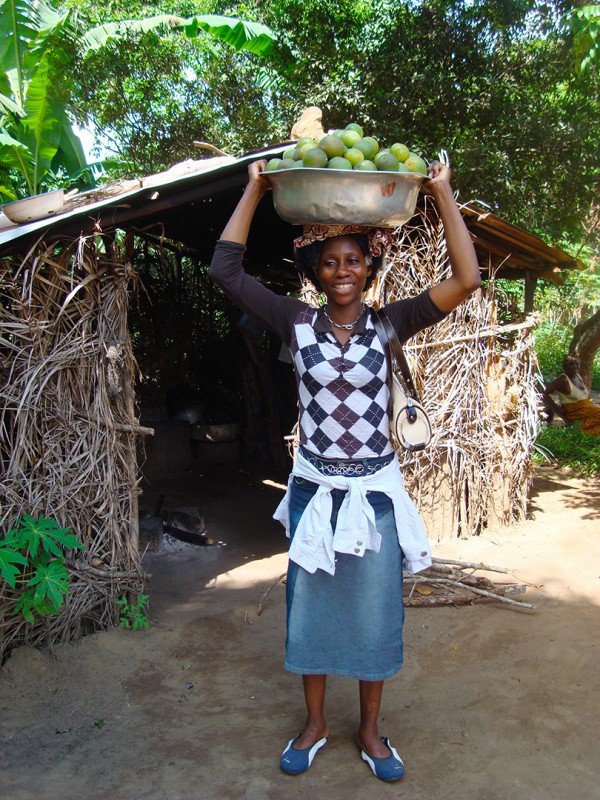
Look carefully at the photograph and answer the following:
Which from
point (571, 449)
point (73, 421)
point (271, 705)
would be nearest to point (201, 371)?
point (571, 449)

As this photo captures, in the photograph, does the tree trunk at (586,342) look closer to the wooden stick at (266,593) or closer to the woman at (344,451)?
the wooden stick at (266,593)

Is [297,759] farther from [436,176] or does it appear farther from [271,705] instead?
[436,176]

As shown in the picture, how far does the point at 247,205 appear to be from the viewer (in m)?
2.32

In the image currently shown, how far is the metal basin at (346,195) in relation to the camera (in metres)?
2.11

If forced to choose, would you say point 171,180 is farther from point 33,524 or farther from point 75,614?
point 75,614

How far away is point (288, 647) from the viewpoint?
8.02 feet

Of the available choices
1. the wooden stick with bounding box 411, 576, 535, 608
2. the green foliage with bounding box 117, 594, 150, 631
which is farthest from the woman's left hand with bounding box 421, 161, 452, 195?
the wooden stick with bounding box 411, 576, 535, 608

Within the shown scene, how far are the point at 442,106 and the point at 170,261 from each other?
3674 millimetres

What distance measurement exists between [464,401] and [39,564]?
3.34m

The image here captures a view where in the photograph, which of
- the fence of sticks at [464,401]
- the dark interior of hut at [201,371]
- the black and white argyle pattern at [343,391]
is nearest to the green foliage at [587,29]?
the fence of sticks at [464,401]

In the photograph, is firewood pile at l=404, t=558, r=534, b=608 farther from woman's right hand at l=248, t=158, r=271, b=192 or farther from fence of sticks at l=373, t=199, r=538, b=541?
woman's right hand at l=248, t=158, r=271, b=192

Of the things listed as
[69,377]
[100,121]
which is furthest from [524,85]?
[69,377]

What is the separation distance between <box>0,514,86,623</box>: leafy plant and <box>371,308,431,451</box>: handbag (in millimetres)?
1809

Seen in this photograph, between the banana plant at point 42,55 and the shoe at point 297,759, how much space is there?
6553mm
